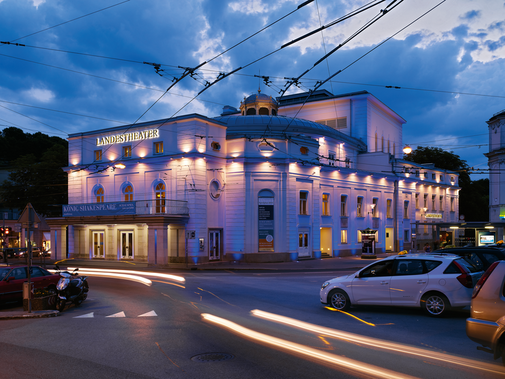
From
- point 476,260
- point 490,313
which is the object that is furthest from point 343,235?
point 490,313

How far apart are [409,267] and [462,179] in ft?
220

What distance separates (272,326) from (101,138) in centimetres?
3252

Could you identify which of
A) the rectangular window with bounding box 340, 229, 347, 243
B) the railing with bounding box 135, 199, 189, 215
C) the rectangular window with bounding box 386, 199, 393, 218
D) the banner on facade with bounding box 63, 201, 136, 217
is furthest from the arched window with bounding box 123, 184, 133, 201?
the rectangular window with bounding box 386, 199, 393, 218

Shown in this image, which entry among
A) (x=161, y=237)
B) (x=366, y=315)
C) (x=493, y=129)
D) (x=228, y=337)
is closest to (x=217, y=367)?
(x=228, y=337)

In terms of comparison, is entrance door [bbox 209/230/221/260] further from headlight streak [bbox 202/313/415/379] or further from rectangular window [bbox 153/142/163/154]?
headlight streak [bbox 202/313/415/379]

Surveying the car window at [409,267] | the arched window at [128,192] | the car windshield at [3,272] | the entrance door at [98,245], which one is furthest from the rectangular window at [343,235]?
the car windshield at [3,272]

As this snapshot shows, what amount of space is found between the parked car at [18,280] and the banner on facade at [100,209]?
17.6m

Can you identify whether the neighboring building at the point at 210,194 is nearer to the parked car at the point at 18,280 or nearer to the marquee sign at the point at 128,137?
the marquee sign at the point at 128,137

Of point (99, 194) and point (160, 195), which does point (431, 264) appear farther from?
point (99, 194)

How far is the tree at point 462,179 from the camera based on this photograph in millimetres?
70625

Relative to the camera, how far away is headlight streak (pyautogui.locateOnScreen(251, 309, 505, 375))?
24.3 feet

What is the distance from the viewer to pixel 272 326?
10500mm

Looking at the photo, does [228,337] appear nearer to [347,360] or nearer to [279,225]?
[347,360]

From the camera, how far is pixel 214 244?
115 feet
